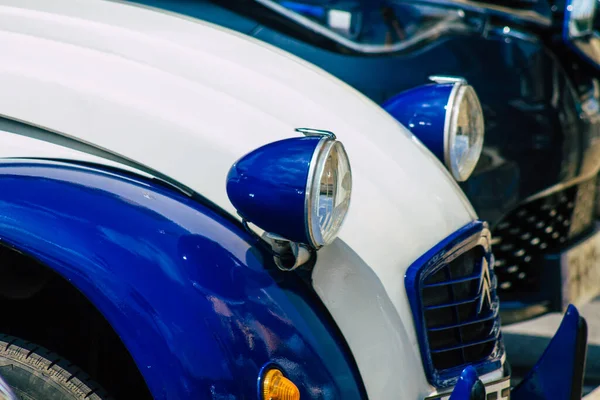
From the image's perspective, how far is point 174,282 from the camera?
1.69 metres

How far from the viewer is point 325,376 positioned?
177 cm

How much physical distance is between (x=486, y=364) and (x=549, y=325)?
1.94 metres

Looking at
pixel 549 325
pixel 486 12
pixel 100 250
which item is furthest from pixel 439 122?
pixel 549 325

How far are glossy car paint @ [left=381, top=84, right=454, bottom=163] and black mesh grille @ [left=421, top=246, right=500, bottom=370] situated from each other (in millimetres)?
390

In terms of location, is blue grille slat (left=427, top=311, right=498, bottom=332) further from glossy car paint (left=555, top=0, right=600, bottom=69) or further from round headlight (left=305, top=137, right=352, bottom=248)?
glossy car paint (left=555, top=0, right=600, bottom=69)

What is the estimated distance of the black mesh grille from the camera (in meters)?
1.99

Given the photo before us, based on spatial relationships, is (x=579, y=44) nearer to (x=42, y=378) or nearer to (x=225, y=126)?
(x=225, y=126)

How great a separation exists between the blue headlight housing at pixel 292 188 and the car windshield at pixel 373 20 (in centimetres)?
190

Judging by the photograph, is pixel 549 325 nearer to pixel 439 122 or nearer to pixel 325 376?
pixel 439 122

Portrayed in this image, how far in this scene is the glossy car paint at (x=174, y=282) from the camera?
65.9 inches

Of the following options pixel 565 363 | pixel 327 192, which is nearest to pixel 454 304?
pixel 565 363

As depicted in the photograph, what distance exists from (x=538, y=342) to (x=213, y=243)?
7.59 ft

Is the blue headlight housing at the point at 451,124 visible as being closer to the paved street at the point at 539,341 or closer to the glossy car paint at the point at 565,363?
the glossy car paint at the point at 565,363

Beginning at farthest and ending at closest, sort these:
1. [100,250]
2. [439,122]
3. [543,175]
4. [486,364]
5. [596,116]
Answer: [596,116], [543,175], [439,122], [486,364], [100,250]
